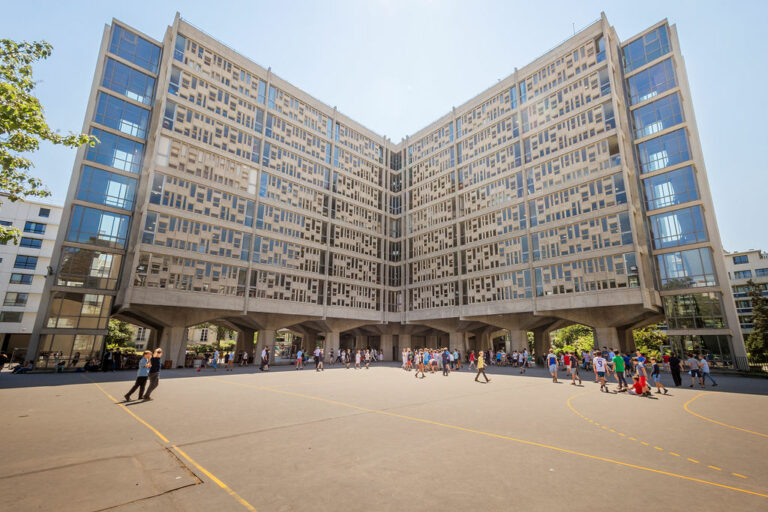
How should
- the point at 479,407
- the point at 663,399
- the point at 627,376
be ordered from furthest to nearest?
1. the point at 627,376
2. the point at 663,399
3. the point at 479,407

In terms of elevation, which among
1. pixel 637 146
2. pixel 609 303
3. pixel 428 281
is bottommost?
pixel 609 303

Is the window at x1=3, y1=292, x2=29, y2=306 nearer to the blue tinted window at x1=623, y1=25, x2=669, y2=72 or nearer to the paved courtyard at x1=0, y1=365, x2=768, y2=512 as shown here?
the paved courtyard at x1=0, y1=365, x2=768, y2=512

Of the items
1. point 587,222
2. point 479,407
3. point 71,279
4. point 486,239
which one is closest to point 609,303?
point 587,222

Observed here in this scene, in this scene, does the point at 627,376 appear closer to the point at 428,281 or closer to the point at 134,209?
the point at 428,281

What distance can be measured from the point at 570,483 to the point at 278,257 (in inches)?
1479

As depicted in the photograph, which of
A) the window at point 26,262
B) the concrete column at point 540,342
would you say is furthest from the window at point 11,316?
the concrete column at point 540,342

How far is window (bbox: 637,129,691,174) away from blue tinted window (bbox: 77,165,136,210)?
48388mm

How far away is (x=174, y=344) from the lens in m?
33.1

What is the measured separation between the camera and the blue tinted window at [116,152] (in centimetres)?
3226

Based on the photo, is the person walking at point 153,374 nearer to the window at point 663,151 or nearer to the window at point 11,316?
the window at point 663,151

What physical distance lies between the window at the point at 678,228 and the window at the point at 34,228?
78.0m

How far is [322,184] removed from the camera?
46094 mm

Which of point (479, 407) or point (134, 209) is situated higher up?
point (134, 209)

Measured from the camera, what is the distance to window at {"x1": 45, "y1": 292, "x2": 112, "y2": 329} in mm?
29469
